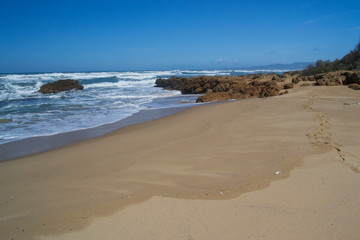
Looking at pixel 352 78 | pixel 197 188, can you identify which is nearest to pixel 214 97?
pixel 352 78

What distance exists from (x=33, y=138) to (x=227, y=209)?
6.12 metres

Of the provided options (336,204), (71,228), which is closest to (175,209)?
(71,228)

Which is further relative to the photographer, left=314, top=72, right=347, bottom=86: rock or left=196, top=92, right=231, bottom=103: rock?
left=196, top=92, right=231, bottom=103: rock

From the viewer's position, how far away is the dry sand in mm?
2082

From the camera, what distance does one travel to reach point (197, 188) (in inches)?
110

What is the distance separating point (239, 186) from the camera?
276 centimetres

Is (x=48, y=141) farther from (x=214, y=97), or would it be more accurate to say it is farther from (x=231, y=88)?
(x=231, y=88)

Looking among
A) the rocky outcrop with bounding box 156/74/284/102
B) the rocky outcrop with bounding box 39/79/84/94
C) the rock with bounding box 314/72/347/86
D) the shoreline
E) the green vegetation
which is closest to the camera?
the shoreline

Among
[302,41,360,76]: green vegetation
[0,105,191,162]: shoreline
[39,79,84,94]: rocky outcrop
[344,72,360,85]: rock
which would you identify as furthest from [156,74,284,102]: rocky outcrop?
[39,79,84,94]: rocky outcrop

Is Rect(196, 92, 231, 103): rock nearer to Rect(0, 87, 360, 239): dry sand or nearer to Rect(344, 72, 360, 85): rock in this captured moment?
Rect(344, 72, 360, 85): rock

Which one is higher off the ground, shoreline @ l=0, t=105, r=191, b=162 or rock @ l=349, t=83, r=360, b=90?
rock @ l=349, t=83, r=360, b=90

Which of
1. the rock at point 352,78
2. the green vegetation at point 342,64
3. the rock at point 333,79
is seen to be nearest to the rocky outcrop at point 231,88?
the rock at point 333,79

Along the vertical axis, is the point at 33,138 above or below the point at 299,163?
below

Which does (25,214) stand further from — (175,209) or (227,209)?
(227,209)
